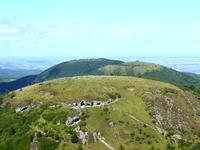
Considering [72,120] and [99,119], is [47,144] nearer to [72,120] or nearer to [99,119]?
[72,120]

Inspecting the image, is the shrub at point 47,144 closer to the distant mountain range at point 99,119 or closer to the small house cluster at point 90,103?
the distant mountain range at point 99,119

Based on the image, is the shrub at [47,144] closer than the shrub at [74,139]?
Yes

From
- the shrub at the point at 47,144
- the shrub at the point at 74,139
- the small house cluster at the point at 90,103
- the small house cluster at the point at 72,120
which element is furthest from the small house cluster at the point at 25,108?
the shrub at the point at 74,139

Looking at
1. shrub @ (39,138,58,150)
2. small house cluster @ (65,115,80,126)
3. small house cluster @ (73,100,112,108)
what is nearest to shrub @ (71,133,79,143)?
shrub @ (39,138,58,150)

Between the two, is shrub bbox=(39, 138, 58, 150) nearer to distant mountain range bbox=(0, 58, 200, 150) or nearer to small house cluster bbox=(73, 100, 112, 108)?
distant mountain range bbox=(0, 58, 200, 150)

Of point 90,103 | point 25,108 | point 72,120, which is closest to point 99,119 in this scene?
point 72,120

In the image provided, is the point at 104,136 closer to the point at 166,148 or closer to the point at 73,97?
the point at 166,148

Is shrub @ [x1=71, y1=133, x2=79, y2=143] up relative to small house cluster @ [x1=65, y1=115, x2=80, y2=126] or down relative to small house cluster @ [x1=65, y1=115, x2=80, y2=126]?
down

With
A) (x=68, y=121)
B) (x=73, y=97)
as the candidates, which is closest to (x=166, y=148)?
(x=68, y=121)
